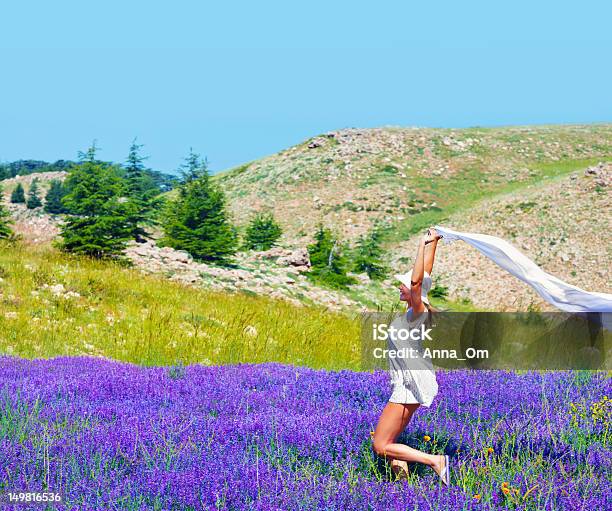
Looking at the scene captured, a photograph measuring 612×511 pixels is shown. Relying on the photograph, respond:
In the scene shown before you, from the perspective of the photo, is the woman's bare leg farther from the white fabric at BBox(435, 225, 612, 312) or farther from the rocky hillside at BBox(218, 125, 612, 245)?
the rocky hillside at BBox(218, 125, 612, 245)

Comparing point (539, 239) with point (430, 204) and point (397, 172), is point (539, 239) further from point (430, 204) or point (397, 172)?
point (397, 172)

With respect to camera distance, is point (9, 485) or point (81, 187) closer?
point (9, 485)

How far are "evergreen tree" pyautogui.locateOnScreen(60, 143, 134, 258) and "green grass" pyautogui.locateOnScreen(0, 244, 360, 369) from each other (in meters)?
2.90

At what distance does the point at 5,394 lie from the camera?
18.9 ft

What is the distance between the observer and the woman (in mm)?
4164

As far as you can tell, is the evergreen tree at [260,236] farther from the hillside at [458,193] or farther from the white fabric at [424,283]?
the white fabric at [424,283]

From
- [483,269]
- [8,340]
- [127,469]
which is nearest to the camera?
[127,469]

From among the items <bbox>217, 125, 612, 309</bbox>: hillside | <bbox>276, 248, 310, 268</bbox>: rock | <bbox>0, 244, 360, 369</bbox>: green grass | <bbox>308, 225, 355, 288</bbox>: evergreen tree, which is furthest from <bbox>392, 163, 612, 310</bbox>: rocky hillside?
<bbox>0, 244, 360, 369</bbox>: green grass

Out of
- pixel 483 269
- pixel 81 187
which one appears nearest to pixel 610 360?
pixel 81 187

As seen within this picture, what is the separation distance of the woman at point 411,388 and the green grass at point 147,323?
448 cm

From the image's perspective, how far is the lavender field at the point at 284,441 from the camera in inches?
147

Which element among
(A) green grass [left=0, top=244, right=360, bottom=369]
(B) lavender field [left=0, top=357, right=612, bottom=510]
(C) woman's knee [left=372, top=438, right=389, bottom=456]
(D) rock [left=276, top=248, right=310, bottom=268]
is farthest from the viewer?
(D) rock [left=276, top=248, right=310, bottom=268]

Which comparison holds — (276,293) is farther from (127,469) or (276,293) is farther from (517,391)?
(127,469)

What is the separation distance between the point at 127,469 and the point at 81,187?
16609 millimetres
